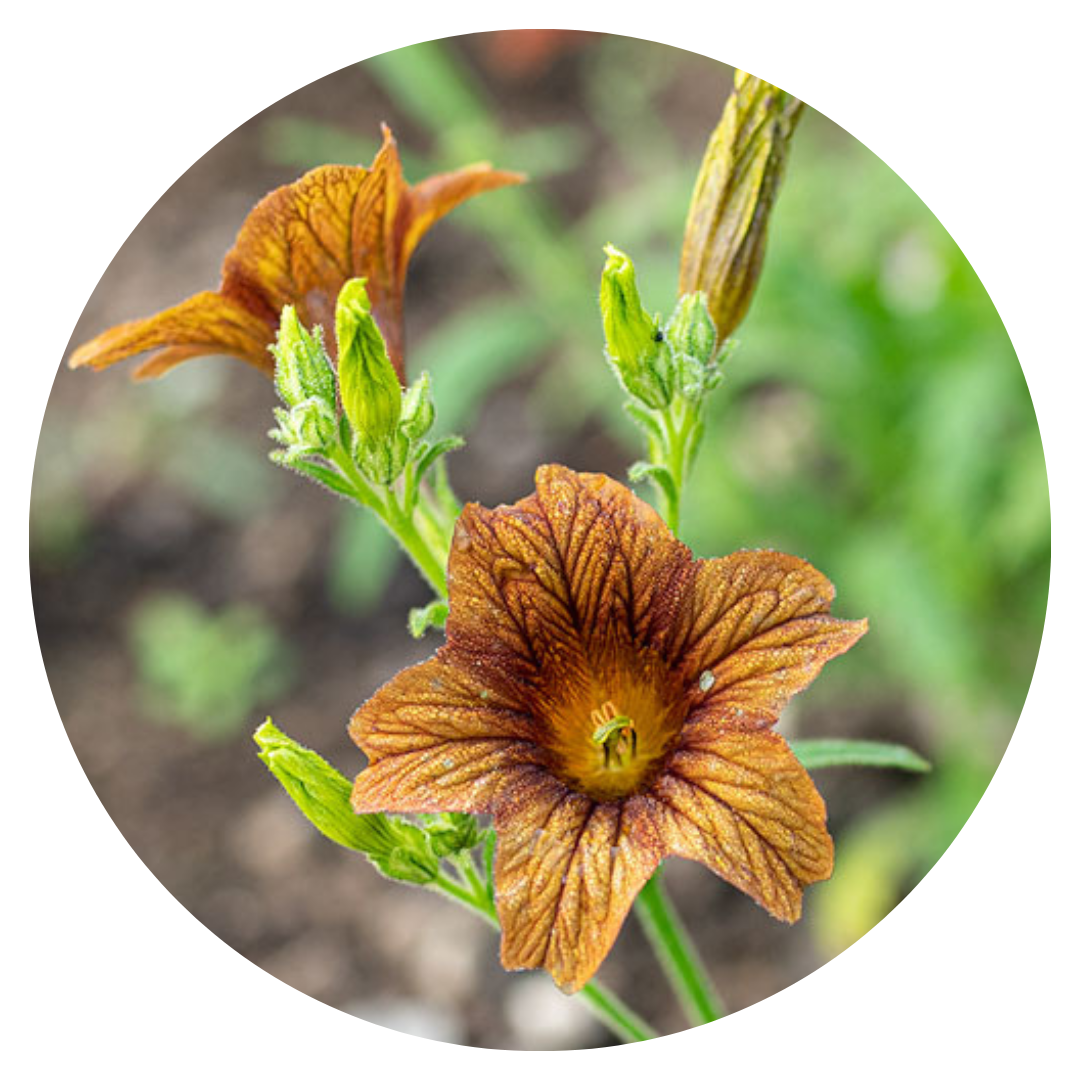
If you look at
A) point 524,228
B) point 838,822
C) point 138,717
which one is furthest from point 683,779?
point 138,717

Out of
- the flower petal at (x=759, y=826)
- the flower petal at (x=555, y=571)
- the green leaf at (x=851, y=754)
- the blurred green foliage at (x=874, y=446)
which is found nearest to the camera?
the flower petal at (x=759, y=826)

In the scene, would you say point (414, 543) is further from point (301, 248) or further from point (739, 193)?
point (739, 193)

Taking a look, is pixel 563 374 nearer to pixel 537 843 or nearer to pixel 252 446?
pixel 252 446

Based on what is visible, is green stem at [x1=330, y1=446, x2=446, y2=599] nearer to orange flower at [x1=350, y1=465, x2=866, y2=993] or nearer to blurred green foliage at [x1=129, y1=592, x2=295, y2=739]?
orange flower at [x1=350, y1=465, x2=866, y2=993]

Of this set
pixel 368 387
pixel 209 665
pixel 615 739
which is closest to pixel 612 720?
pixel 615 739

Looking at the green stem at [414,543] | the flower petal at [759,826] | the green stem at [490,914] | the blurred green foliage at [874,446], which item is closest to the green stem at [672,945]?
the green stem at [490,914]

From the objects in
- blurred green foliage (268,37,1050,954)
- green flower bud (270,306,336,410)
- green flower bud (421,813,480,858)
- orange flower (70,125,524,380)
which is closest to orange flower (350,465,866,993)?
green flower bud (421,813,480,858)

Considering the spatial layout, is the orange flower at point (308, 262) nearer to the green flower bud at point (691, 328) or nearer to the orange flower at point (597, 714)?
the green flower bud at point (691, 328)

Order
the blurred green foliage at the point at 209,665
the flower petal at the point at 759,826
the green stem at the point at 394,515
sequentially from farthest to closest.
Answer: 1. the blurred green foliage at the point at 209,665
2. the green stem at the point at 394,515
3. the flower petal at the point at 759,826
